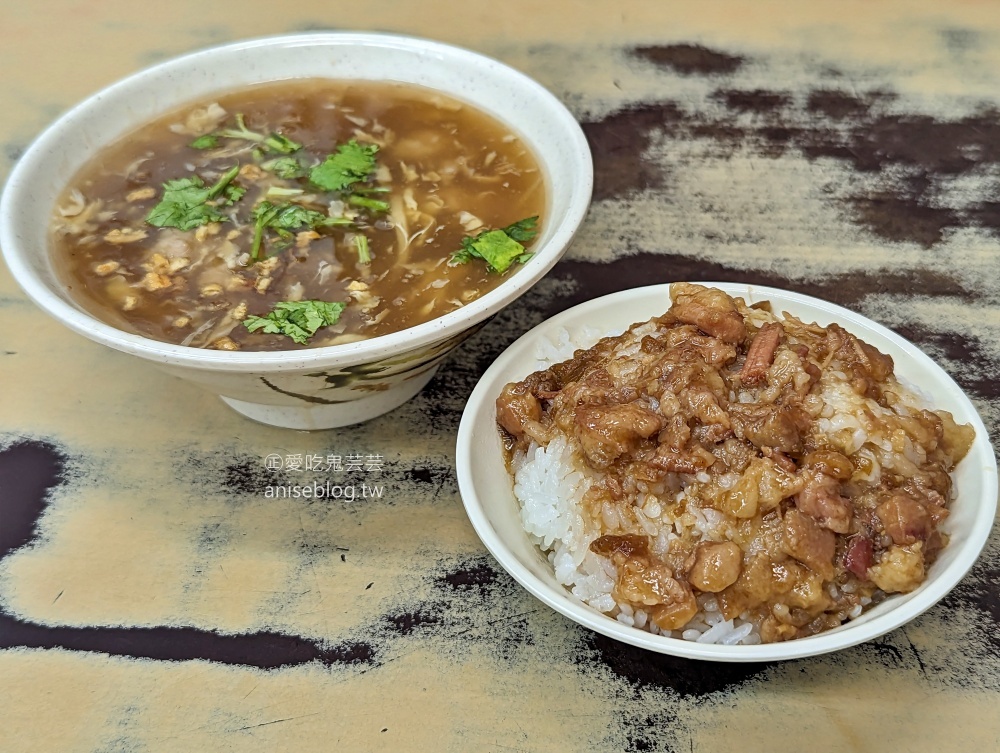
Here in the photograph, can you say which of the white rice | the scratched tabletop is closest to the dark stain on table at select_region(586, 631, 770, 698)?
the scratched tabletop

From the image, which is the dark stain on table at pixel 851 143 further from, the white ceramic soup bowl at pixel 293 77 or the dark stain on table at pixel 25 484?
the dark stain on table at pixel 25 484

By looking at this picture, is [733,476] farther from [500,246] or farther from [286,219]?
[286,219]

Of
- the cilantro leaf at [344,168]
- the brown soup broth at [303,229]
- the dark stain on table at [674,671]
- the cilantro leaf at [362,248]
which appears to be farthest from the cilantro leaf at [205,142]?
the dark stain on table at [674,671]

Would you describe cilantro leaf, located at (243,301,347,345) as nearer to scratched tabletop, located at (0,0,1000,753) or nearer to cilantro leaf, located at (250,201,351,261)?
cilantro leaf, located at (250,201,351,261)

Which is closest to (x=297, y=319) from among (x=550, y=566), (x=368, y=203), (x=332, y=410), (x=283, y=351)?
(x=283, y=351)

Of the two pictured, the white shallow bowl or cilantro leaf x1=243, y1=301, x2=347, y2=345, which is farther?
cilantro leaf x1=243, y1=301, x2=347, y2=345

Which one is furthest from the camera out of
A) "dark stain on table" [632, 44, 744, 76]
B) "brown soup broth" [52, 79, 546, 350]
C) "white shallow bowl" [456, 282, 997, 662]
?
"dark stain on table" [632, 44, 744, 76]
